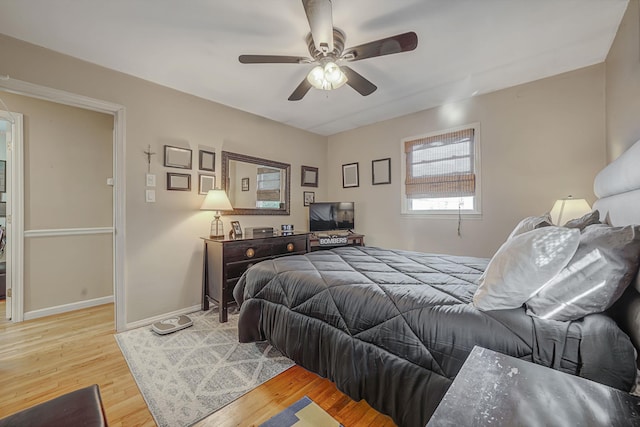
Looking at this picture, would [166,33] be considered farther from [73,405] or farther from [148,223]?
[73,405]

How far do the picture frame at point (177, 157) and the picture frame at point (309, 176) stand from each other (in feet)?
5.96

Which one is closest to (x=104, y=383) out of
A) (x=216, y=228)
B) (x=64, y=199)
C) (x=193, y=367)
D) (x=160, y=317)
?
(x=193, y=367)

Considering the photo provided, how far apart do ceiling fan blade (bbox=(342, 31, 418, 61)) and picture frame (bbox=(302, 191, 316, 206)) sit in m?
2.65

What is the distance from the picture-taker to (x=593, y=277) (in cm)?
100

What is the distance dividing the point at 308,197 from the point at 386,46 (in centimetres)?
292

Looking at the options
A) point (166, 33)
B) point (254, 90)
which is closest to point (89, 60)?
point (166, 33)

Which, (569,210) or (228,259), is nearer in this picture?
(569,210)

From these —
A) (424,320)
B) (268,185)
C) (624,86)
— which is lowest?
(424,320)

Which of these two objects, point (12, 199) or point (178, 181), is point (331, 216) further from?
point (12, 199)

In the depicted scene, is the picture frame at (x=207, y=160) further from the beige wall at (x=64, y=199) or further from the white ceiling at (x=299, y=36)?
the beige wall at (x=64, y=199)

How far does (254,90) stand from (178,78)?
78 centimetres

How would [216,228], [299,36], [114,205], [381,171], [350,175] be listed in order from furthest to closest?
1. [350,175]
2. [381,171]
3. [216,228]
4. [114,205]
5. [299,36]

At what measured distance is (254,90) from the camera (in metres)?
2.98

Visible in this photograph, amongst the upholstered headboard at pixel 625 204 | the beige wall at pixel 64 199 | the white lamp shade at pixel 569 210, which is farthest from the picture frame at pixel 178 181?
the white lamp shade at pixel 569 210
